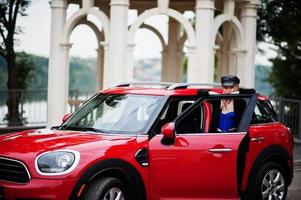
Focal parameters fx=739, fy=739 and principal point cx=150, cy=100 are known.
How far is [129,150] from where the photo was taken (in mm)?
8297

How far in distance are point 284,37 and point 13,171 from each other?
18731 millimetres

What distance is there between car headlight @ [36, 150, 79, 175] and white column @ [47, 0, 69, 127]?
10.1 metres

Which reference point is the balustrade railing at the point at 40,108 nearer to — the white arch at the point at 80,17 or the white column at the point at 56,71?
the white column at the point at 56,71

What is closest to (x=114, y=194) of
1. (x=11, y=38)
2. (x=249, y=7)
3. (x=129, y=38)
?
(x=129, y=38)

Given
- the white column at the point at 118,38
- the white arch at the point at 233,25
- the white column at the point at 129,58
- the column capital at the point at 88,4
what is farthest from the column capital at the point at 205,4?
the column capital at the point at 88,4

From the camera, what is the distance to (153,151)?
8.50 m

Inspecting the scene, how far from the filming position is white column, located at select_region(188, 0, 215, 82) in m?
16.9

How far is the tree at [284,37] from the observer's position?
2472 cm

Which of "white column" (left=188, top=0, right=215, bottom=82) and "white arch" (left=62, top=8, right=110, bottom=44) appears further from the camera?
"white arch" (left=62, top=8, right=110, bottom=44)

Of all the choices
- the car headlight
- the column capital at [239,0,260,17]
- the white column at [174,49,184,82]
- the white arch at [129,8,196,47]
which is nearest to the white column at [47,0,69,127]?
the white arch at [129,8,196,47]

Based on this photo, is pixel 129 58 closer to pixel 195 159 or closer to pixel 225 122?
pixel 225 122

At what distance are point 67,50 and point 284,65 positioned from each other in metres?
10.6

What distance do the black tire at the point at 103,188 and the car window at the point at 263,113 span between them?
7.99ft

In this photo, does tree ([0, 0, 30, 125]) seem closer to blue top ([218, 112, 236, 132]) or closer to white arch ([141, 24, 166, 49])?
white arch ([141, 24, 166, 49])
